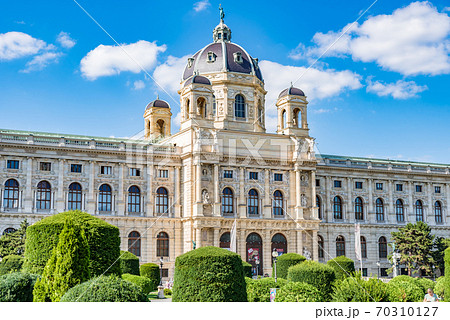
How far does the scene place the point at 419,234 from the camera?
2239 inches

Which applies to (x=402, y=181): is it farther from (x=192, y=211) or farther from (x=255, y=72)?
(x=192, y=211)

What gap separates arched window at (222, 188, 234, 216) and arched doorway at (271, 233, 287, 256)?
5.44m

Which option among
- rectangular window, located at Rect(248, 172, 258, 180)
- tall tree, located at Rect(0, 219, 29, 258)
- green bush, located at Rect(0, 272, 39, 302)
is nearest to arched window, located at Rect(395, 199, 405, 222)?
rectangular window, located at Rect(248, 172, 258, 180)

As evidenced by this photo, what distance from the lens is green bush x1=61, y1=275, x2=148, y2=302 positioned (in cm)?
1527

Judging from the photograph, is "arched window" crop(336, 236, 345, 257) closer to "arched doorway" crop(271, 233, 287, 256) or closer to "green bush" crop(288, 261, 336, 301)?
"arched doorway" crop(271, 233, 287, 256)

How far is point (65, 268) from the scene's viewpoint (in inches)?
688

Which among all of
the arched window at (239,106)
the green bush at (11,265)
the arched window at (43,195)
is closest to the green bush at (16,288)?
the green bush at (11,265)

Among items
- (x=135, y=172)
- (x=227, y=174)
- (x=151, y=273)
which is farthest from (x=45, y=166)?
(x=227, y=174)

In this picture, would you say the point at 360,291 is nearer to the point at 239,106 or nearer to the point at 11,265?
the point at 11,265

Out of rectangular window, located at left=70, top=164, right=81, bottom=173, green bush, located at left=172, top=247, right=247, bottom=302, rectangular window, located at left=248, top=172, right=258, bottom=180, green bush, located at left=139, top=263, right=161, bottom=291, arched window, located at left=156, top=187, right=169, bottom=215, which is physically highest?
rectangular window, located at left=70, top=164, right=81, bottom=173

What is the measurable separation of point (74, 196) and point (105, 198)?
3.00 m

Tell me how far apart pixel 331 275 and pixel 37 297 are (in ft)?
48.8

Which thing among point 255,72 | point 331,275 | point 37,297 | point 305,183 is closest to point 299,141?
point 305,183

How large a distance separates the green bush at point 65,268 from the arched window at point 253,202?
1577 inches
